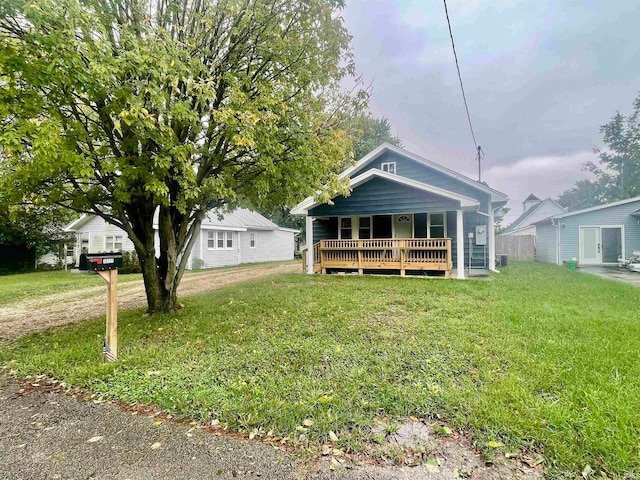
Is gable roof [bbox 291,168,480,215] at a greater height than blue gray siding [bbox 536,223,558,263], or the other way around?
gable roof [bbox 291,168,480,215]

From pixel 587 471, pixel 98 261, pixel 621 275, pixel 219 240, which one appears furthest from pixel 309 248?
pixel 621 275

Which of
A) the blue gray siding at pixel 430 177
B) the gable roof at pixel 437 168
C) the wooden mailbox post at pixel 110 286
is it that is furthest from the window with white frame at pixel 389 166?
the wooden mailbox post at pixel 110 286

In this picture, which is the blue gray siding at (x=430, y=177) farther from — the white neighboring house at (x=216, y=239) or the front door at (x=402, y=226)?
the white neighboring house at (x=216, y=239)

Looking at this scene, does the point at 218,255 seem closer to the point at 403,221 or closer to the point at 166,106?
the point at 403,221

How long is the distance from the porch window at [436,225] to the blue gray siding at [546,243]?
32.5 ft

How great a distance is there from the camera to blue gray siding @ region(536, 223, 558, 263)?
18516 mm

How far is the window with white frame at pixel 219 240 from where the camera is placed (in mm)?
19047

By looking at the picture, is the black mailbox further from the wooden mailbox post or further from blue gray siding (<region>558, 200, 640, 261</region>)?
blue gray siding (<region>558, 200, 640, 261</region>)

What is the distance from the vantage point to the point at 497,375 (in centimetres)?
348

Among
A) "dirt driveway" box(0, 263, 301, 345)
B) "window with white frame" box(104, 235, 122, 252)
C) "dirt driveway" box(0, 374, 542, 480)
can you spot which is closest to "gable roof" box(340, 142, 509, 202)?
"dirt driveway" box(0, 263, 301, 345)

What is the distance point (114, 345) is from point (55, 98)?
3552mm

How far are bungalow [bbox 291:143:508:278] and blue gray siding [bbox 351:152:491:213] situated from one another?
0.04 metres

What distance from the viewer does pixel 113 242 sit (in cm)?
1859

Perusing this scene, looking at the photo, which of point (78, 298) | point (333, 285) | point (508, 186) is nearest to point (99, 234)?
point (78, 298)
